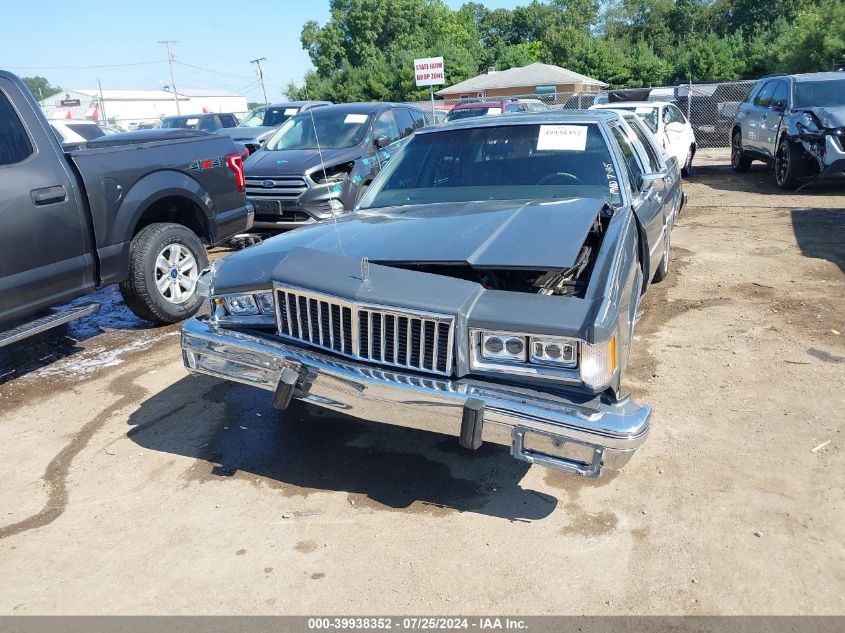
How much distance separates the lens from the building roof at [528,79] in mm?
38188

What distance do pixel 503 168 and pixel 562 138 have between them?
1.41 ft

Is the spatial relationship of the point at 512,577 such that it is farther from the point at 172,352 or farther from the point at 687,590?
the point at 172,352

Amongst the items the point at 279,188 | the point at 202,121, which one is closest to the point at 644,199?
the point at 279,188

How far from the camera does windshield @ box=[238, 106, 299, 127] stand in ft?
53.0

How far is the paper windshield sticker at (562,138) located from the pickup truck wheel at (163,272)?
298 centimetres

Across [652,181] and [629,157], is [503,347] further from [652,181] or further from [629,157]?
[629,157]

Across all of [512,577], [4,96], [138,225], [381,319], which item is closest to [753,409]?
[512,577]

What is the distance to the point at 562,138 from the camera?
4.45 m

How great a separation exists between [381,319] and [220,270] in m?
1.18

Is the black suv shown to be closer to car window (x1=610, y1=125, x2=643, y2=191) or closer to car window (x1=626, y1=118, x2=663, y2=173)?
car window (x1=626, y1=118, x2=663, y2=173)

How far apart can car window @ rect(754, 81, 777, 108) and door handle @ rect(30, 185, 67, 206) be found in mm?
11847

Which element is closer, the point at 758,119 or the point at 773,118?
the point at 773,118

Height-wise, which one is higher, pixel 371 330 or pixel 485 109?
pixel 485 109

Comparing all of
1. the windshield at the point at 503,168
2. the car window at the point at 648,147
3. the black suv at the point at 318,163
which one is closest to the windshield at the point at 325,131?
the black suv at the point at 318,163
